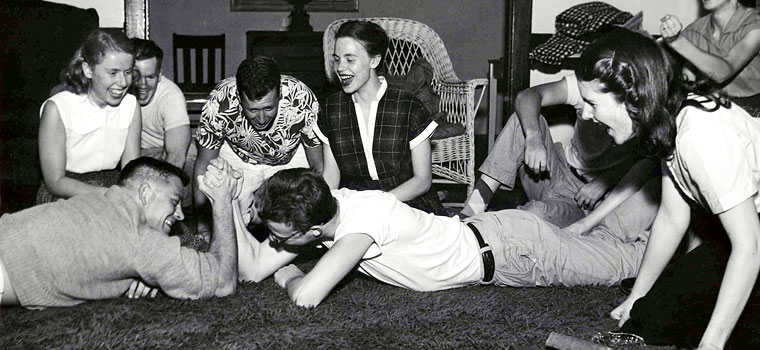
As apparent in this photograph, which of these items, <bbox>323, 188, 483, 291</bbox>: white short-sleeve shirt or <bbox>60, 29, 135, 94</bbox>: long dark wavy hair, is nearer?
<bbox>323, 188, 483, 291</bbox>: white short-sleeve shirt

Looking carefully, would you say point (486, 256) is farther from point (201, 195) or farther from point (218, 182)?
point (201, 195)

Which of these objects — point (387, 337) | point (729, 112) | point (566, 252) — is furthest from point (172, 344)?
point (729, 112)

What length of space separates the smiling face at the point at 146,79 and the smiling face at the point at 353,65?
867mm

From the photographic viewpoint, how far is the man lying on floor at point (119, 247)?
1.84 metres

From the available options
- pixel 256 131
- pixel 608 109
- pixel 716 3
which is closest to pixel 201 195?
pixel 256 131

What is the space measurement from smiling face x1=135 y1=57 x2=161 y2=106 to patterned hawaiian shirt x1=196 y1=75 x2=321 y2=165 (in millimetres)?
373

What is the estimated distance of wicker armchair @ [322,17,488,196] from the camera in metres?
3.75

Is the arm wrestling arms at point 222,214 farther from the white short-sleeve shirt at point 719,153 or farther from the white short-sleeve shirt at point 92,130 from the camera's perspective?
the white short-sleeve shirt at point 719,153

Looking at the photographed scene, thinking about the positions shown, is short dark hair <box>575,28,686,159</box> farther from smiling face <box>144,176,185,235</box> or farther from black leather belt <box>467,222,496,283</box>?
smiling face <box>144,176,185,235</box>

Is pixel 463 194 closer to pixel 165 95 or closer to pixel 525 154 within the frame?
pixel 525 154

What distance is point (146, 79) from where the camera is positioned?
311 centimetres

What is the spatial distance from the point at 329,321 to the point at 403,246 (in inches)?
12.6

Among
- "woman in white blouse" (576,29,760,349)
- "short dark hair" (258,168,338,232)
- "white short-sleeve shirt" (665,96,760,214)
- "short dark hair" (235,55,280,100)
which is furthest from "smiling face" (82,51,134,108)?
"white short-sleeve shirt" (665,96,760,214)

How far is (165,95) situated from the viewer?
3176mm
